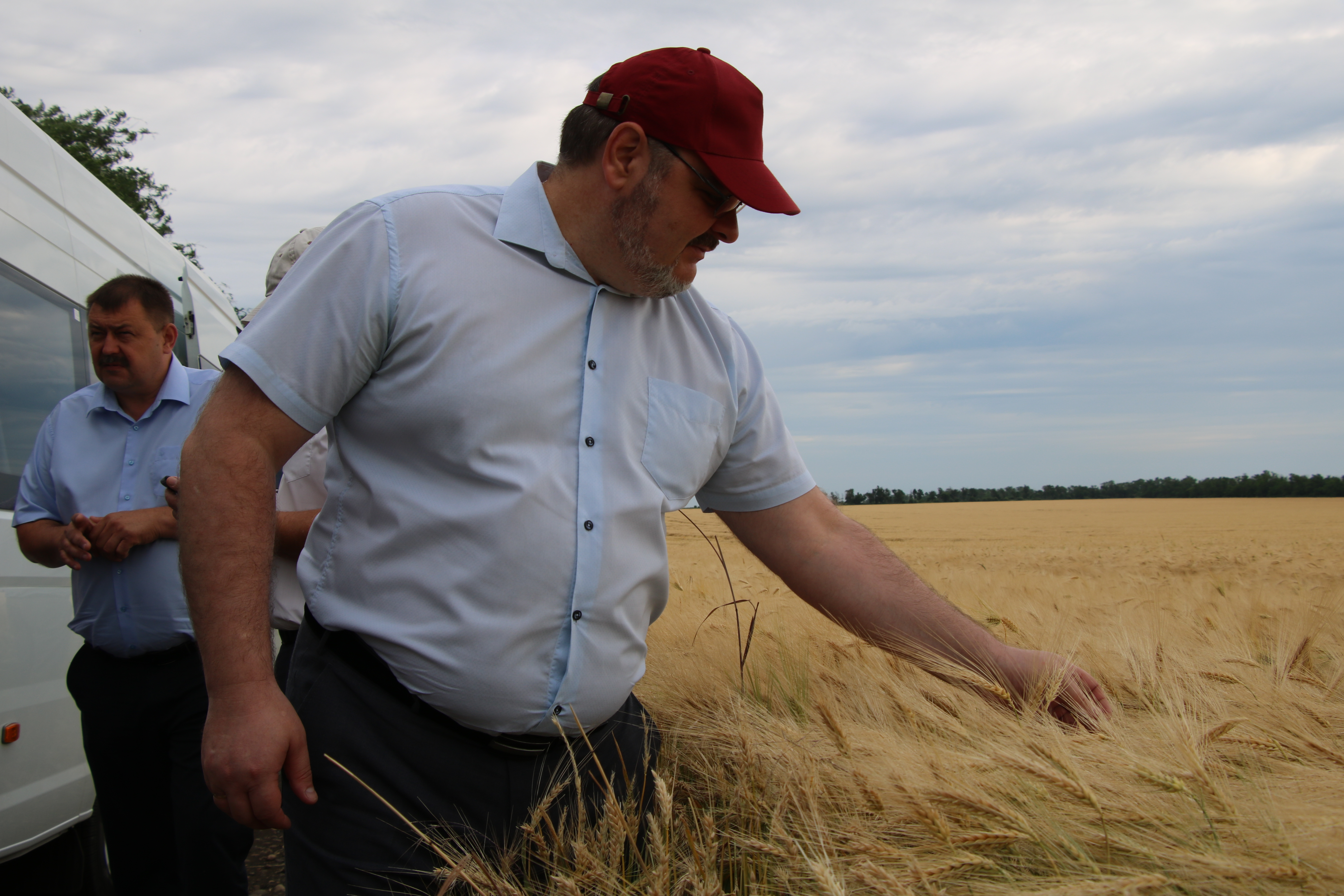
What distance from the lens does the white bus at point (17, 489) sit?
2674 mm

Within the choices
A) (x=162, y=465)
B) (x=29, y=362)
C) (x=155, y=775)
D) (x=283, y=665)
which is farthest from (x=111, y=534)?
(x=283, y=665)

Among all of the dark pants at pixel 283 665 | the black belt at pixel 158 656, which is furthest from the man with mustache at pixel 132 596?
the dark pants at pixel 283 665

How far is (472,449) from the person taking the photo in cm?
140

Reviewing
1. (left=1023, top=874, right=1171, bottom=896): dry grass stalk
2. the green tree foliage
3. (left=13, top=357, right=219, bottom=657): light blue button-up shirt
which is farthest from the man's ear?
the green tree foliage

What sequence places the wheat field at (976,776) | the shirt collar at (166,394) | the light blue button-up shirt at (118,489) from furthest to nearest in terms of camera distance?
the shirt collar at (166,394) → the light blue button-up shirt at (118,489) → the wheat field at (976,776)

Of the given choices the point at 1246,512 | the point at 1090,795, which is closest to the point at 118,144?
the point at 1090,795

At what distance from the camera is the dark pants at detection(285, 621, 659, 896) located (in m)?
1.42

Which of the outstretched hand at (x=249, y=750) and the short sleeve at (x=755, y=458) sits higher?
the short sleeve at (x=755, y=458)

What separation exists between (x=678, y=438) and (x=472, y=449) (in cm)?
40

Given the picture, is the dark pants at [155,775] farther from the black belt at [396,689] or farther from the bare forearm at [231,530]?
the bare forearm at [231,530]

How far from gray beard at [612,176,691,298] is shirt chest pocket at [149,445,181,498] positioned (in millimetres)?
1862

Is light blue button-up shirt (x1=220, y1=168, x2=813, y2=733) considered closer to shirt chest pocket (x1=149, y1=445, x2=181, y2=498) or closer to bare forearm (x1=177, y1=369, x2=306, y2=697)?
bare forearm (x1=177, y1=369, x2=306, y2=697)

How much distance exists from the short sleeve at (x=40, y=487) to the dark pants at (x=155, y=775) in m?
0.42

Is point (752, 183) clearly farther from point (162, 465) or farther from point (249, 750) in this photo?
point (162, 465)
